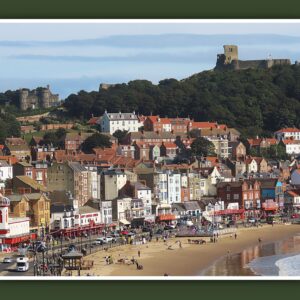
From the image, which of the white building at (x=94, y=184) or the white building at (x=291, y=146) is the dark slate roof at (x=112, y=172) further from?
the white building at (x=291, y=146)

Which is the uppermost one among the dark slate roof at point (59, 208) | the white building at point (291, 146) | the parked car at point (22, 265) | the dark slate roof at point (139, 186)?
the white building at point (291, 146)

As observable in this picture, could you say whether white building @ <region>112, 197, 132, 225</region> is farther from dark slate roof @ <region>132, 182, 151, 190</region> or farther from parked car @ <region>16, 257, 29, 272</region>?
parked car @ <region>16, 257, 29, 272</region>

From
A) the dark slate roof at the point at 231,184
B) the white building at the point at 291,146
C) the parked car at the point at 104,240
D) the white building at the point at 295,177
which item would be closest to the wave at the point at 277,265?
the parked car at the point at 104,240

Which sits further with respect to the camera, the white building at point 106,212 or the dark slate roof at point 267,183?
the dark slate roof at point 267,183

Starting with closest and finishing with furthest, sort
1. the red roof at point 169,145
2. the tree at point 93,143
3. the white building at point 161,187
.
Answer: the white building at point 161,187
the tree at point 93,143
the red roof at point 169,145

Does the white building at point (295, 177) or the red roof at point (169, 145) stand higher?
the red roof at point (169, 145)
